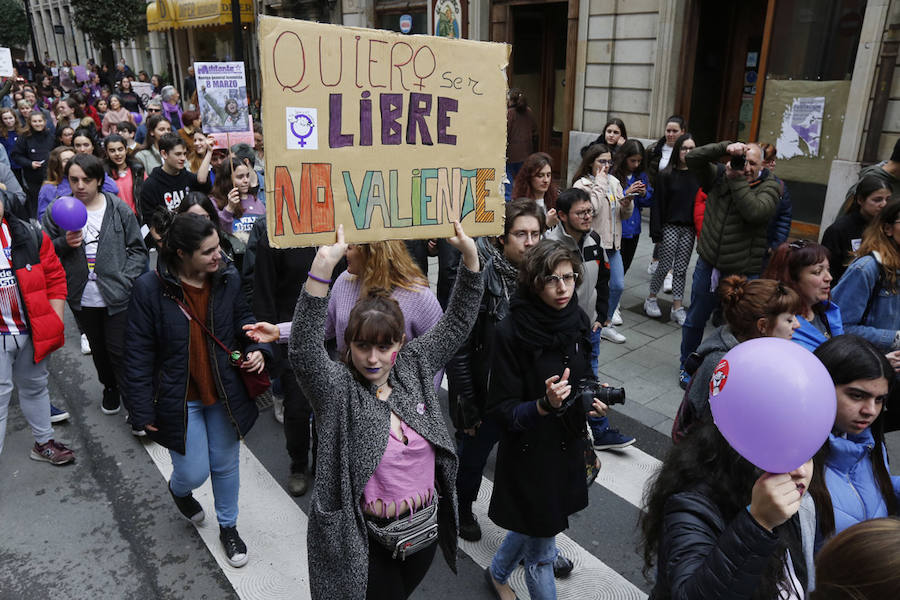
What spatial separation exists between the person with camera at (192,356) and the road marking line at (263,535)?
5.4 inches

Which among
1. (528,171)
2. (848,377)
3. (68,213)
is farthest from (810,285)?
(68,213)

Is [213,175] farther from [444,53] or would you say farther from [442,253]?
[444,53]

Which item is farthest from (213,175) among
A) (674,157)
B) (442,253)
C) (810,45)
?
(810,45)

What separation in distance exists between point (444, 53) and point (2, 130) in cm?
1034

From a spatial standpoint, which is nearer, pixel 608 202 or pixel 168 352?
pixel 168 352

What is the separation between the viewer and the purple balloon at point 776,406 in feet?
5.13

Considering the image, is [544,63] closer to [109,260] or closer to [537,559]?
[109,260]

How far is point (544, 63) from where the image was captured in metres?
13.9

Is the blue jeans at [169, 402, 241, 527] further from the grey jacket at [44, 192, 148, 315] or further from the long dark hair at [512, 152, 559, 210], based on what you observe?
the long dark hair at [512, 152, 559, 210]

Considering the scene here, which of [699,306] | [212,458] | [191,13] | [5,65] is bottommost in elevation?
[212,458]

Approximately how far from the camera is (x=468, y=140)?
96.4 inches

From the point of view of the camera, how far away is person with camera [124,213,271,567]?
3238 millimetres

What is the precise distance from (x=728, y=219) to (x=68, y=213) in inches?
187

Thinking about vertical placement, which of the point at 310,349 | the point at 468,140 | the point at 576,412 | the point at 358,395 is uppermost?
the point at 468,140
